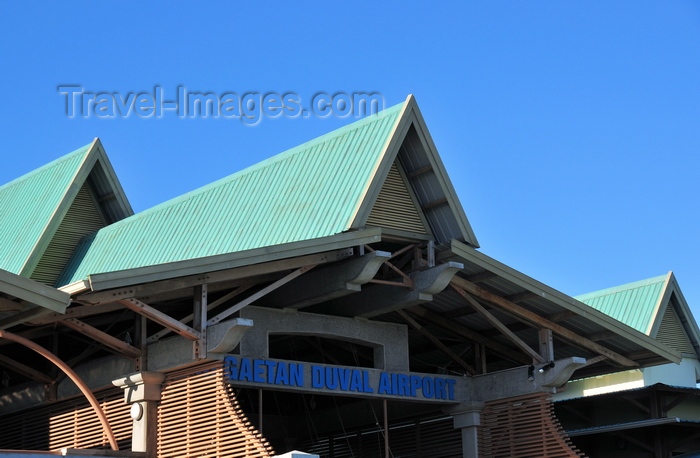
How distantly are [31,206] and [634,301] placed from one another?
19740 millimetres

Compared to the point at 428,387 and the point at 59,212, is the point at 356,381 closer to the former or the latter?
the point at 428,387

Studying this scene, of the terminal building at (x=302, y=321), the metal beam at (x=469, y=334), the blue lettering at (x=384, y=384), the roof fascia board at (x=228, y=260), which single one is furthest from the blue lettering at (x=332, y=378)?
the roof fascia board at (x=228, y=260)

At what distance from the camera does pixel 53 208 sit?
96.9 feet

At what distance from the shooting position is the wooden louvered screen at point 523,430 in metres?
24.3

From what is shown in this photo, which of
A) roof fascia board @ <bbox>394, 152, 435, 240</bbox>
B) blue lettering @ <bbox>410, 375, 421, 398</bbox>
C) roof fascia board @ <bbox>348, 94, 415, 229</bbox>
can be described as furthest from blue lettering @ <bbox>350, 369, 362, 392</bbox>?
roof fascia board @ <bbox>348, 94, 415, 229</bbox>

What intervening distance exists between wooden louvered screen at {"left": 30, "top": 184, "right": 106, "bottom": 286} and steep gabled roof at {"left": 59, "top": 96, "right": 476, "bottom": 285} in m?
2.36

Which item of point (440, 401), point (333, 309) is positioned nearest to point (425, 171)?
point (333, 309)

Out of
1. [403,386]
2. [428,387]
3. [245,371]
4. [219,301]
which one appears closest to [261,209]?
[219,301]

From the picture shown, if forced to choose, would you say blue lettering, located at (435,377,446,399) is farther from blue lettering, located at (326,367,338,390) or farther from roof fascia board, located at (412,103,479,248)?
roof fascia board, located at (412,103,479,248)

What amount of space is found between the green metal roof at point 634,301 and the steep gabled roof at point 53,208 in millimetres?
16778

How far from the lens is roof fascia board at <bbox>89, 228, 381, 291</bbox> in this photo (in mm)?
18766

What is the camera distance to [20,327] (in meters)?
22.1

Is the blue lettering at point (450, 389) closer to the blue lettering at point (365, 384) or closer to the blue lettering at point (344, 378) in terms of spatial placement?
the blue lettering at point (365, 384)

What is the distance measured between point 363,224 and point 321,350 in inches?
235
